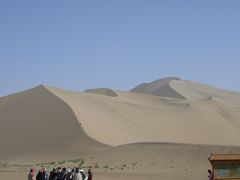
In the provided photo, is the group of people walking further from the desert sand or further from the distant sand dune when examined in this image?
the distant sand dune

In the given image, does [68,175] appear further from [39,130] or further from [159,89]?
[159,89]

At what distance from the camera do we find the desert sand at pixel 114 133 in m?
37.2

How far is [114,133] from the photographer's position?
2194 inches

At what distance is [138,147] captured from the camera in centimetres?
4300

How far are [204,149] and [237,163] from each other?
2174cm

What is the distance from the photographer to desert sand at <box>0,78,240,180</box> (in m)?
37.2

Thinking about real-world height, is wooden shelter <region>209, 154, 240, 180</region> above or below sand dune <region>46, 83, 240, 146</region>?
below

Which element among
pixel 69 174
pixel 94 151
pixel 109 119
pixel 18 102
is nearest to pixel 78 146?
pixel 94 151

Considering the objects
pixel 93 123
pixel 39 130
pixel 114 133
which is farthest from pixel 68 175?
pixel 93 123

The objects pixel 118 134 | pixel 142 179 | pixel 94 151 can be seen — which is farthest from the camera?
pixel 118 134

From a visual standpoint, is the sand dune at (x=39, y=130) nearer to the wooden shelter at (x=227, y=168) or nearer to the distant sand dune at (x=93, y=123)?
the distant sand dune at (x=93, y=123)

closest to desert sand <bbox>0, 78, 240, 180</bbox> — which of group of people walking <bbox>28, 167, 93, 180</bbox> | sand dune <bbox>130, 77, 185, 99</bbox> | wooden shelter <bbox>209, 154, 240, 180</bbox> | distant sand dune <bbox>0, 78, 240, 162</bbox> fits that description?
distant sand dune <bbox>0, 78, 240, 162</bbox>

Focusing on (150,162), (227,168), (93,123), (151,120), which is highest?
(151,120)

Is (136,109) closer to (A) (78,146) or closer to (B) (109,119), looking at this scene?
(B) (109,119)
